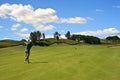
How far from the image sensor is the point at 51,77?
14.5 metres

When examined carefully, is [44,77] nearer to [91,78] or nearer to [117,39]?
[91,78]

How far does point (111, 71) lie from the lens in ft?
55.7

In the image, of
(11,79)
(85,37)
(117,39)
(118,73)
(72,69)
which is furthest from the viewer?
(117,39)

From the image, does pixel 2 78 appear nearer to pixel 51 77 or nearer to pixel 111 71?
pixel 51 77

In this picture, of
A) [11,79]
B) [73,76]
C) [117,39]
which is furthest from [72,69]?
[117,39]

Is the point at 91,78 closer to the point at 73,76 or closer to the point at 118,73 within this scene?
the point at 73,76

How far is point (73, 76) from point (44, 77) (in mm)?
1700

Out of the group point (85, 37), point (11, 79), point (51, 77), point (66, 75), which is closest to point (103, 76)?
point (66, 75)

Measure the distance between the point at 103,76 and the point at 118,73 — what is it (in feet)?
5.20

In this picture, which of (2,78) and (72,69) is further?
(72,69)

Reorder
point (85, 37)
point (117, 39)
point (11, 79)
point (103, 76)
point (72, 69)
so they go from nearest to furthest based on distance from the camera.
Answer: point (11, 79)
point (103, 76)
point (72, 69)
point (85, 37)
point (117, 39)

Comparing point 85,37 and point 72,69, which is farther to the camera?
point 85,37

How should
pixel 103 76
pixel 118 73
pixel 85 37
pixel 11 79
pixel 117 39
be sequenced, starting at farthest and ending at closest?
1. pixel 117 39
2. pixel 85 37
3. pixel 118 73
4. pixel 103 76
5. pixel 11 79

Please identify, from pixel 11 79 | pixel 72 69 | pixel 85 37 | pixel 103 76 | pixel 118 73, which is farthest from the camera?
pixel 85 37
